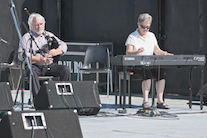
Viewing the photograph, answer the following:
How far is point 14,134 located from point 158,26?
16.8ft

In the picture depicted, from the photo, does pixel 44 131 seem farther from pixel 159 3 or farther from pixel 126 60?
pixel 159 3

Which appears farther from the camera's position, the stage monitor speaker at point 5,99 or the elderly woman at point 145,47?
the elderly woman at point 145,47

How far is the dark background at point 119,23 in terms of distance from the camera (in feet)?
19.2

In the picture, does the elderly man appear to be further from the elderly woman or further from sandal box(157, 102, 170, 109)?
sandal box(157, 102, 170, 109)

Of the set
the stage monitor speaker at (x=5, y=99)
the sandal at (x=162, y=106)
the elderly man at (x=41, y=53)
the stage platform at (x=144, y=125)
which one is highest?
the elderly man at (x=41, y=53)

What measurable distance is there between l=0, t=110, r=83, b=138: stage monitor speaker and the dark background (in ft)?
13.5

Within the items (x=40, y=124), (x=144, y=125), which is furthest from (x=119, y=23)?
(x=40, y=124)

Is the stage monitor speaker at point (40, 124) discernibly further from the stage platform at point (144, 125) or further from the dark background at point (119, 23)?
the dark background at point (119, 23)

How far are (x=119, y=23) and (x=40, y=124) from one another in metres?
5.32

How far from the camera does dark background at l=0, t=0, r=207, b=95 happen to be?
19.2 feet

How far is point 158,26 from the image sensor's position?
653cm

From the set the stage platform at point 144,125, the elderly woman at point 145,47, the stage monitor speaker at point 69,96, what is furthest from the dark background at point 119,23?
the stage monitor speaker at point 69,96

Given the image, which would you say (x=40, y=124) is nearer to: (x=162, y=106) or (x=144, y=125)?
(x=144, y=125)

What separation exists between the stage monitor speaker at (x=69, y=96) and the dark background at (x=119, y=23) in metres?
2.88
